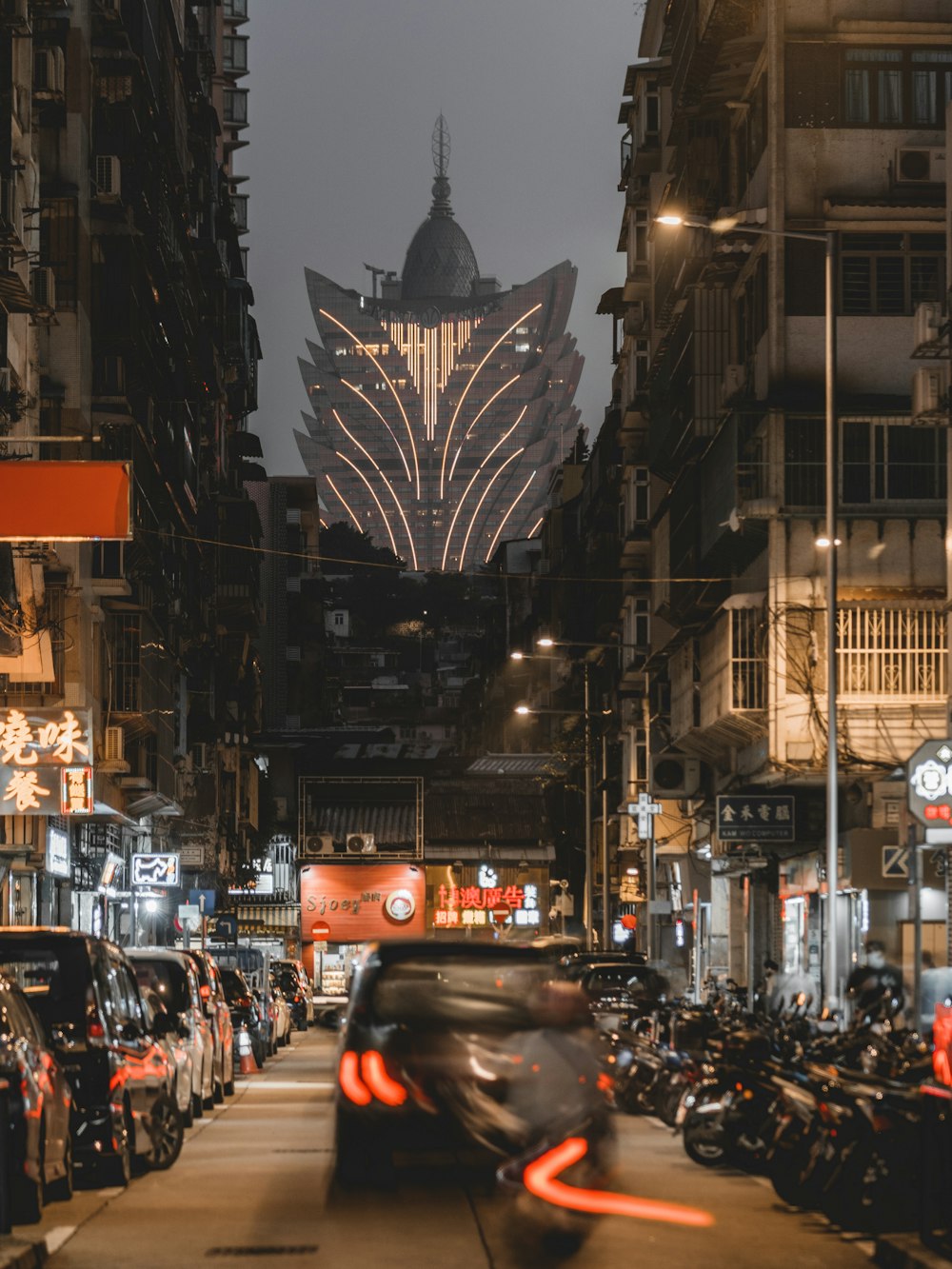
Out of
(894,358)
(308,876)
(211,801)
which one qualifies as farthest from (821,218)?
(308,876)

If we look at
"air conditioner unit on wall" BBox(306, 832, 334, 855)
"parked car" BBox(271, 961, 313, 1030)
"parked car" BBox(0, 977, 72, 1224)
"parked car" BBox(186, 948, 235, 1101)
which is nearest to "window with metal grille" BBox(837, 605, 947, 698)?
"parked car" BBox(186, 948, 235, 1101)

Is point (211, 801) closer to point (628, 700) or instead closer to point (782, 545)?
point (628, 700)

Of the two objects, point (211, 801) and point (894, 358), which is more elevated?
point (894, 358)

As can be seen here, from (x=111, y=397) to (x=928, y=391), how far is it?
81.0 feet

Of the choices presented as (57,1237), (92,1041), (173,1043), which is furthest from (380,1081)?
(173,1043)

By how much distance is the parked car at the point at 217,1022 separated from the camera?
26562 millimetres

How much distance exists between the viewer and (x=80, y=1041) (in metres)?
16.5

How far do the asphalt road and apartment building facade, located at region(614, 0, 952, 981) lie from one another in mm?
18106

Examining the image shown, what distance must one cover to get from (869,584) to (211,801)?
1781 inches

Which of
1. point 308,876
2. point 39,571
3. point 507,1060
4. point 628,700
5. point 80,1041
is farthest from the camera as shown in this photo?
point 308,876

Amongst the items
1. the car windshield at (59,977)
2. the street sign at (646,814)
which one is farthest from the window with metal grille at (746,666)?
the car windshield at (59,977)

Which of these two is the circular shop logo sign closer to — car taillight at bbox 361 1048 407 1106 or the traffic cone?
the traffic cone

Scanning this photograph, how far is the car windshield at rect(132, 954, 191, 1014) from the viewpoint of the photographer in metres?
24.0

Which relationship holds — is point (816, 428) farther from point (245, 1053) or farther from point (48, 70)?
point (48, 70)
